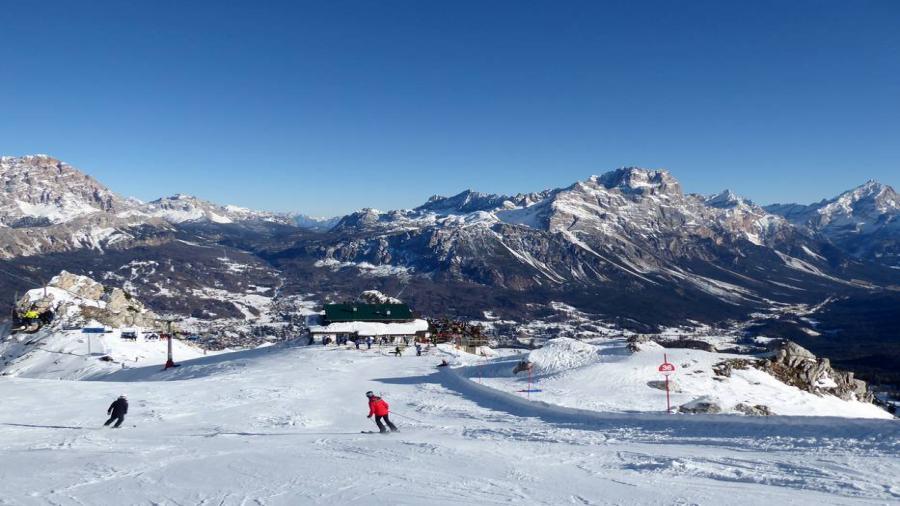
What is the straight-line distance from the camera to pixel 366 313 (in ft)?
273

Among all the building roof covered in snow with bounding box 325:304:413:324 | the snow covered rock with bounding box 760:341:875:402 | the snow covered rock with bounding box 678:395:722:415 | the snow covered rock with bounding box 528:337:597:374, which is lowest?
the snow covered rock with bounding box 760:341:875:402

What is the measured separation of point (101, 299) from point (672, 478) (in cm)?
12367

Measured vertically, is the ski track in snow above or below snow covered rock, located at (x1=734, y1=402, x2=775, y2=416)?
above

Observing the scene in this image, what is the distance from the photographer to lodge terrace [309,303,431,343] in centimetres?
7531

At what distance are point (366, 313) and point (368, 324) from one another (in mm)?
5246

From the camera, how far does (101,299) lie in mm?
113438

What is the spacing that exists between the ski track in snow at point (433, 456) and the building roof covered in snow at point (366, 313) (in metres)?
48.8

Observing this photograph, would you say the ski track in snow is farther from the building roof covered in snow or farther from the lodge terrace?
the building roof covered in snow

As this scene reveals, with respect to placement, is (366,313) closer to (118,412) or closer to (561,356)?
(561,356)

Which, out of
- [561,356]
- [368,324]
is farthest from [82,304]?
[561,356]

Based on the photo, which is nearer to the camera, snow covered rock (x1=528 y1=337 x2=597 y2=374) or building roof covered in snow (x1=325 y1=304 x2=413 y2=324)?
snow covered rock (x1=528 y1=337 x2=597 y2=374)

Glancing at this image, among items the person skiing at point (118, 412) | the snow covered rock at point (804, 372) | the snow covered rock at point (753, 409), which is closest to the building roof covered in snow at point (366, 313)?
the snow covered rock at point (804, 372)

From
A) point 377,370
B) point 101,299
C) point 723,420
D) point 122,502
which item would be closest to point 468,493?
point 122,502

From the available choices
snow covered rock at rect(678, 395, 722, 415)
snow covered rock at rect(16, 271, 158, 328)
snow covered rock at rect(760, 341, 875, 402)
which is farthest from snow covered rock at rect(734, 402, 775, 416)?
snow covered rock at rect(16, 271, 158, 328)
